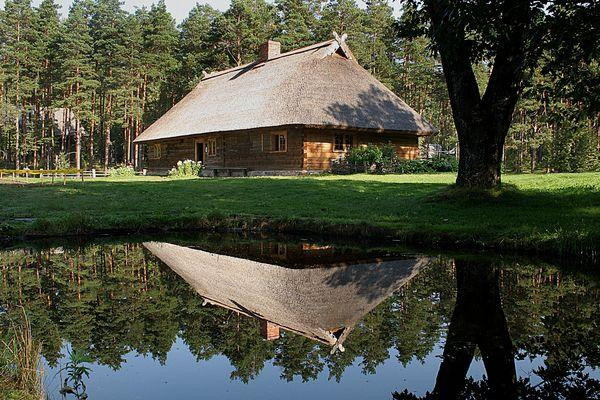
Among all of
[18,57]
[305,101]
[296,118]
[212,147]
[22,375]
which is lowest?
[22,375]

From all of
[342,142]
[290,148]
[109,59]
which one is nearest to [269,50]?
[342,142]

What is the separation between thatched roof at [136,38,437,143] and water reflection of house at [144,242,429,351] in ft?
56.3

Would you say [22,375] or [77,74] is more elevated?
[77,74]

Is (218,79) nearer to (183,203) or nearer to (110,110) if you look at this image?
(110,110)

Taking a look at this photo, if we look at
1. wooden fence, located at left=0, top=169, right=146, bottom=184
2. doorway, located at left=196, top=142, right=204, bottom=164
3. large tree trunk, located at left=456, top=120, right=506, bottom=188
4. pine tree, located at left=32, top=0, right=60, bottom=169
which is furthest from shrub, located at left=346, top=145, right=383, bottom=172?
pine tree, located at left=32, top=0, right=60, bottom=169

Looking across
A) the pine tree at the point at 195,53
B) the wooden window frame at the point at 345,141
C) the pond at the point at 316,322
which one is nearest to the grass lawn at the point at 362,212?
the pond at the point at 316,322

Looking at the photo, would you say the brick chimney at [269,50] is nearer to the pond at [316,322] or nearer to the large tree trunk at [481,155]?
the large tree trunk at [481,155]

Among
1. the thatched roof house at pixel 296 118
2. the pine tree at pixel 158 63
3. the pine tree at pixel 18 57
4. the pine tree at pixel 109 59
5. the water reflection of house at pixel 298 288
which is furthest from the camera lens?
the pine tree at pixel 158 63

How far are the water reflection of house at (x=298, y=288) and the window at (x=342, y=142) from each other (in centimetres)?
1864

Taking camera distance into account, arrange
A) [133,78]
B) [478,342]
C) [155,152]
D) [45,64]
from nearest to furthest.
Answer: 1. [478,342]
2. [155,152]
3. [133,78]
4. [45,64]

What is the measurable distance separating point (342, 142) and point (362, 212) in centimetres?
1532

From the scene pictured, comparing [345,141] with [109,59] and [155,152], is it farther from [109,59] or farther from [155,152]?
[109,59]

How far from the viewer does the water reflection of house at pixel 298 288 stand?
5738 millimetres

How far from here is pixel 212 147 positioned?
1293 inches
